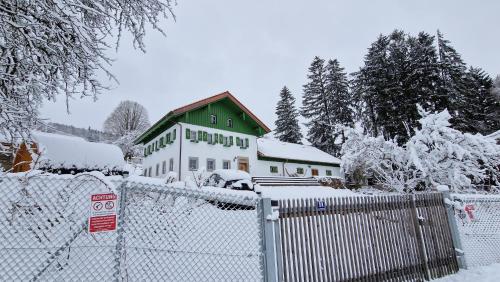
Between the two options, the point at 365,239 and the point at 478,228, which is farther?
the point at 478,228

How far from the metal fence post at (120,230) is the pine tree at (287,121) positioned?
127ft

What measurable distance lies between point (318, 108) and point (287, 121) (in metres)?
5.29

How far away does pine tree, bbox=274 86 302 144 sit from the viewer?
41.0 metres

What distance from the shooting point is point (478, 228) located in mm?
6254

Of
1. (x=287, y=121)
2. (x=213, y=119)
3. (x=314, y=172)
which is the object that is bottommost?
(x=314, y=172)

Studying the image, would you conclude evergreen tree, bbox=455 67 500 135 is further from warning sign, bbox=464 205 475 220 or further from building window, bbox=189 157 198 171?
warning sign, bbox=464 205 475 220

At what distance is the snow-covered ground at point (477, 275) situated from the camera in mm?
5062

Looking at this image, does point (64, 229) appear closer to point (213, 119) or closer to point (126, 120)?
point (213, 119)

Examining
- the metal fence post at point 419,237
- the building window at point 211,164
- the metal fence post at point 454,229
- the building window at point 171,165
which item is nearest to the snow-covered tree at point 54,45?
the metal fence post at point 419,237

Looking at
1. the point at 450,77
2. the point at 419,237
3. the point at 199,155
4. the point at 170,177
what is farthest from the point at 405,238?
the point at 450,77

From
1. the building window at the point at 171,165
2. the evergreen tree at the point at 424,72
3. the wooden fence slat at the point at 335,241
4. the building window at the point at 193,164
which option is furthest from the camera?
the evergreen tree at the point at 424,72

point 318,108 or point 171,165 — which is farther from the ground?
point 318,108

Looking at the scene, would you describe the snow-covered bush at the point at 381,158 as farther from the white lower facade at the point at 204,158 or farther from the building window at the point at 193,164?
the building window at the point at 193,164

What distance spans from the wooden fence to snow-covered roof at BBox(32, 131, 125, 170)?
46.3 ft
